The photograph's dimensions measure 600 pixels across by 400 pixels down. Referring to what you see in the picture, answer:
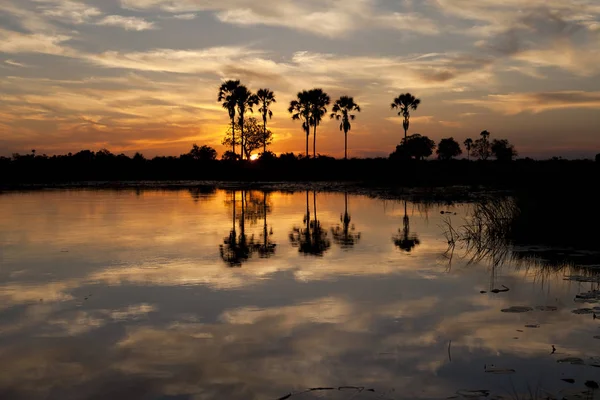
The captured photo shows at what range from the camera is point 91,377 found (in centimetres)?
630

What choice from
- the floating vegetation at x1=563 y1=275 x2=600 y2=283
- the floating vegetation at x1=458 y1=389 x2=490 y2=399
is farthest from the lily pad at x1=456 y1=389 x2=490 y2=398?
the floating vegetation at x1=563 y1=275 x2=600 y2=283

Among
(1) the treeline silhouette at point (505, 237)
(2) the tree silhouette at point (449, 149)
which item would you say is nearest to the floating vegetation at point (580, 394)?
(1) the treeline silhouette at point (505, 237)

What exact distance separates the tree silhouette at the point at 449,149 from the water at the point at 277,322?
17588 cm

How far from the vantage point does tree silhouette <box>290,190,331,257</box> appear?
1583 cm

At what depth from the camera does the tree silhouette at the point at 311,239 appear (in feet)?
51.9

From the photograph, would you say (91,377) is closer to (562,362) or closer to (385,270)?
(562,362)

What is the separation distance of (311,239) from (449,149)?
175381 millimetres

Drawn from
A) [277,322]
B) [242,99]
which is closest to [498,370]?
[277,322]

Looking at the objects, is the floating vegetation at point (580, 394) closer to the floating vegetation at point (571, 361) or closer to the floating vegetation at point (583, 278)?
the floating vegetation at point (571, 361)

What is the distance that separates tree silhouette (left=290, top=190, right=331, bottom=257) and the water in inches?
4.9

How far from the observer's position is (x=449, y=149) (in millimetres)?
185750

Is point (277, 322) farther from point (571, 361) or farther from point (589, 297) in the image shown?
point (589, 297)

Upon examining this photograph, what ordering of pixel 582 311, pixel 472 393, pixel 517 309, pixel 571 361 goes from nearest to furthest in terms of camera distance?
pixel 472 393, pixel 571 361, pixel 582 311, pixel 517 309

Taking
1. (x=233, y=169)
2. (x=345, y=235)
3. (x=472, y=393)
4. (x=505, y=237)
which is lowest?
(x=472, y=393)
